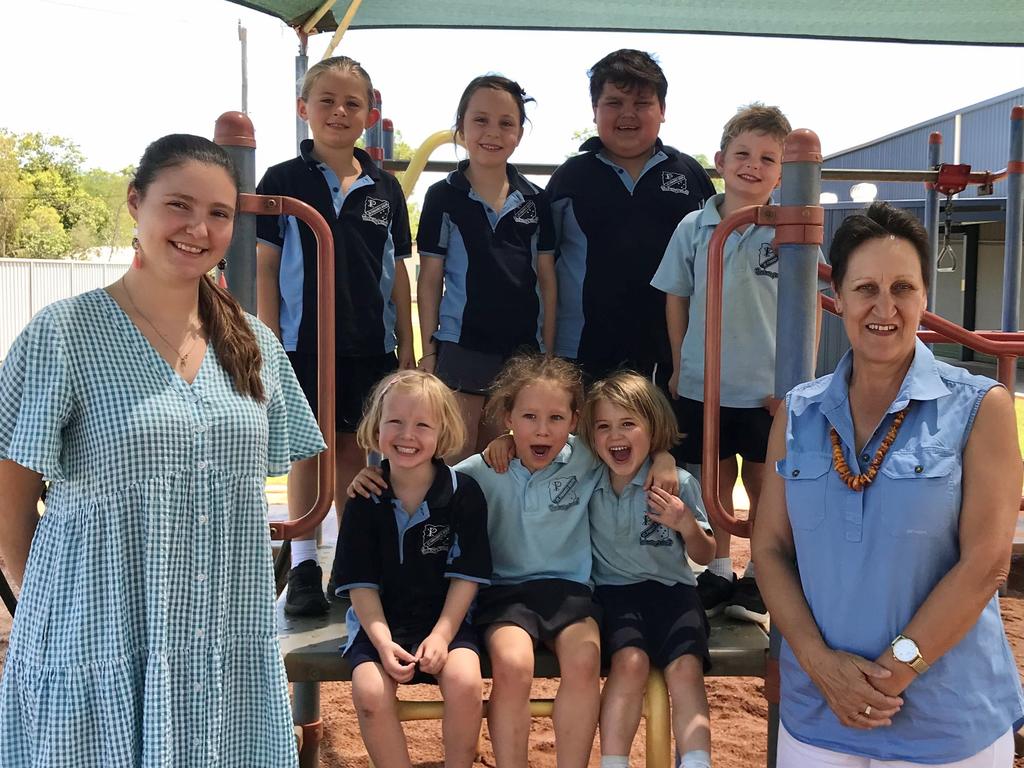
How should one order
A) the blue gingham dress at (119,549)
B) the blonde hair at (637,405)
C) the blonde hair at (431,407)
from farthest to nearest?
the blonde hair at (637,405), the blonde hair at (431,407), the blue gingham dress at (119,549)

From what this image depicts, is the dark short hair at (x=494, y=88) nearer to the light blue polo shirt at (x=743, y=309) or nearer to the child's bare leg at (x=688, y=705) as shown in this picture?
the light blue polo shirt at (x=743, y=309)

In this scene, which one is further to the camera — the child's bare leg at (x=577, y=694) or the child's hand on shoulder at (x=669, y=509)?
the child's hand on shoulder at (x=669, y=509)

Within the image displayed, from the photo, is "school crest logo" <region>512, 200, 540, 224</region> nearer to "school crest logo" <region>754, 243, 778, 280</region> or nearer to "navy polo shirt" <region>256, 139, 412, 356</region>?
"navy polo shirt" <region>256, 139, 412, 356</region>

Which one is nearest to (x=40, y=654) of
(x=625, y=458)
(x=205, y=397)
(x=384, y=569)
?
(x=205, y=397)

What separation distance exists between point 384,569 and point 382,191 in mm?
1255

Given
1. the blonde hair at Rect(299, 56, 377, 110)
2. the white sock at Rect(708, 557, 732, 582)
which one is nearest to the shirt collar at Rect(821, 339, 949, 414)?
the white sock at Rect(708, 557, 732, 582)

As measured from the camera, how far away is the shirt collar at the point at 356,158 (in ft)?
10.1

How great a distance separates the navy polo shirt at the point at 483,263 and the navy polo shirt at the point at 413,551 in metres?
0.80

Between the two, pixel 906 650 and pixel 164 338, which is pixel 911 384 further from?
pixel 164 338

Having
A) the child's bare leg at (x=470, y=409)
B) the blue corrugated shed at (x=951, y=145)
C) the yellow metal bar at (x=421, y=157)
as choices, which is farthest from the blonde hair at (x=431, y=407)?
the blue corrugated shed at (x=951, y=145)

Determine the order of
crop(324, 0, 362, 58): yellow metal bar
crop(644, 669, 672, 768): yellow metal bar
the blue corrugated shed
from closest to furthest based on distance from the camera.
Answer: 1. crop(644, 669, 672, 768): yellow metal bar
2. crop(324, 0, 362, 58): yellow metal bar
3. the blue corrugated shed

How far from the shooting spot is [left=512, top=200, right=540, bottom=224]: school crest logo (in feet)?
10.3

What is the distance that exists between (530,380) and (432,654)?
2.36ft

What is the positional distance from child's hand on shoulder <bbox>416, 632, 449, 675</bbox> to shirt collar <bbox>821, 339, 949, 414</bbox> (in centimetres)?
96
